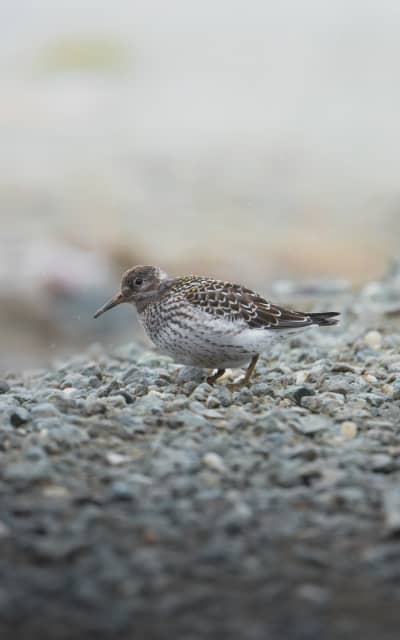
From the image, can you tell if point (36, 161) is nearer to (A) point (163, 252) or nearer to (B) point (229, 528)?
(A) point (163, 252)

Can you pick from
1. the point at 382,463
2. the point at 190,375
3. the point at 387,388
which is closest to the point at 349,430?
the point at 382,463

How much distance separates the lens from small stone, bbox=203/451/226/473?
5.60 metres

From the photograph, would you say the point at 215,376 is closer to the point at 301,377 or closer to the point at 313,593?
the point at 301,377

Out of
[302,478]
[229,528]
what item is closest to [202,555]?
[229,528]

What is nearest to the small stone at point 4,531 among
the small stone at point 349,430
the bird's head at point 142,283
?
the small stone at point 349,430

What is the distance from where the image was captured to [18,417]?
6391 millimetres

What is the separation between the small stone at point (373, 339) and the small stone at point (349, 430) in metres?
3.39

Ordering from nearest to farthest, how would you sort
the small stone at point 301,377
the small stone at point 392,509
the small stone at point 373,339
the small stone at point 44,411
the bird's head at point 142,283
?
the small stone at point 392,509 < the small stone at point 44,411 < the small stone at point 301,377 < the bird's head at point 142,283 < the small stone at point 373,339

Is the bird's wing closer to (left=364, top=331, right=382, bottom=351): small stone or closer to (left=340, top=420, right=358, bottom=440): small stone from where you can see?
(left=340, top=420, right=358, bottom=440): small stone

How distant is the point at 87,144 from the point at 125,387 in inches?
689

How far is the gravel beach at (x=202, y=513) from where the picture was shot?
4.20 m

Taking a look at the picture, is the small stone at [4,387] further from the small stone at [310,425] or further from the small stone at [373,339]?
the small stone at [373,339]

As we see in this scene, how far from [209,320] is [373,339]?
3.31 m

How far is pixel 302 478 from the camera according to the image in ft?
18.0
